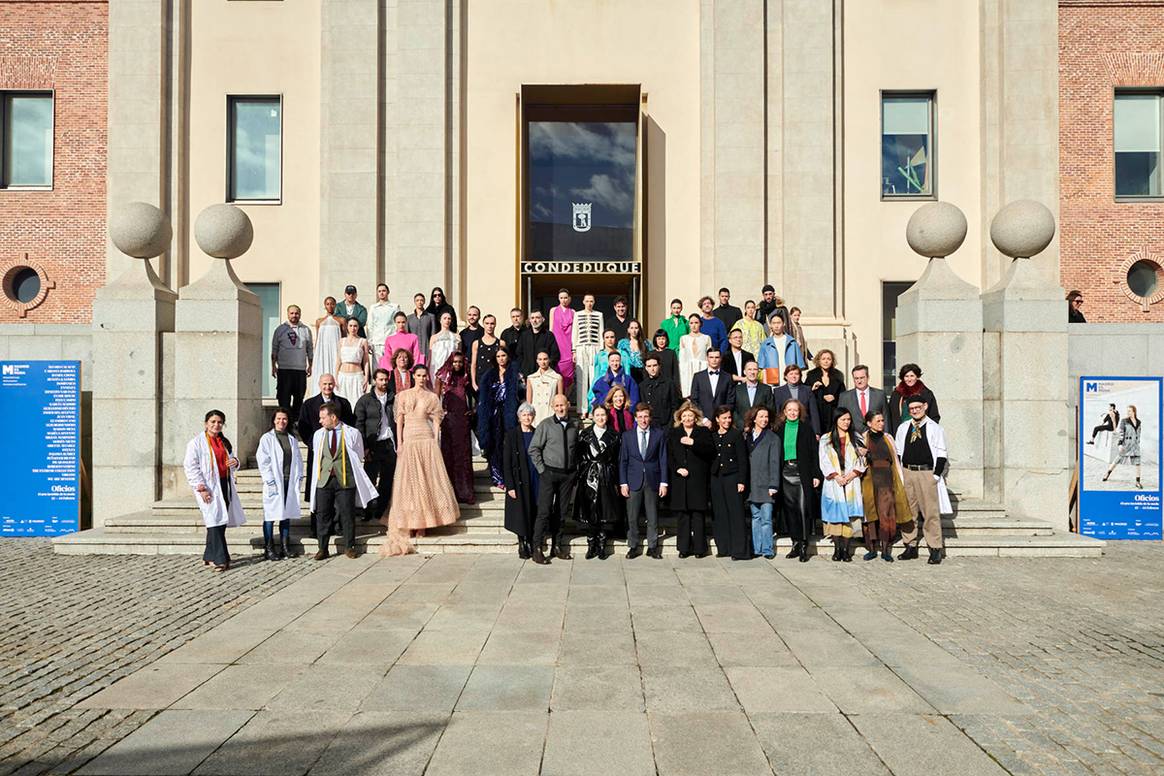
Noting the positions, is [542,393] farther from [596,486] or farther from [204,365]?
[204,365]

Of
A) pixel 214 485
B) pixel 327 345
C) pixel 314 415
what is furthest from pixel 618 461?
pixel 327 345

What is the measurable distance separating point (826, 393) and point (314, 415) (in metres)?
6.70

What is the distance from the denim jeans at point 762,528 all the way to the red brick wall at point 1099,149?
41.6 ft

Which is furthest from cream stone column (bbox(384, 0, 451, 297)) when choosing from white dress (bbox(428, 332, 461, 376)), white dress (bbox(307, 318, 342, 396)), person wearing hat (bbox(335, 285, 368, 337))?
white dress (bbox(428, 332, 461, 376))

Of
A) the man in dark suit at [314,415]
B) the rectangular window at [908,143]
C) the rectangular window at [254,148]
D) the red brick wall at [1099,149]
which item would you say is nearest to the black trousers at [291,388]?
the man in dark suit at [314,415]

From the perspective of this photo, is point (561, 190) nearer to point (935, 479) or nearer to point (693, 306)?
point (693, 306)

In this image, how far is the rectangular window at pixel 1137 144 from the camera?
19250 millimetres

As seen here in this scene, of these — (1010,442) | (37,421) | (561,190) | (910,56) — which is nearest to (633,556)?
(1010,442)

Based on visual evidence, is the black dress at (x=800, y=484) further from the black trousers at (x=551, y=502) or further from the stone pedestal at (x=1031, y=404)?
the stone pedestal at (x=1031, y=404)

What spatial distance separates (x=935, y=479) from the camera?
397 inches

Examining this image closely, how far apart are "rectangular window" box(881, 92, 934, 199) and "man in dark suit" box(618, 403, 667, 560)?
1114 cm

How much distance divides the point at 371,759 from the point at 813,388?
8420 mm

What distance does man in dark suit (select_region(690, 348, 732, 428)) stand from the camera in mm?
11221

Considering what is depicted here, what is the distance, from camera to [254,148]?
18.8 metres
